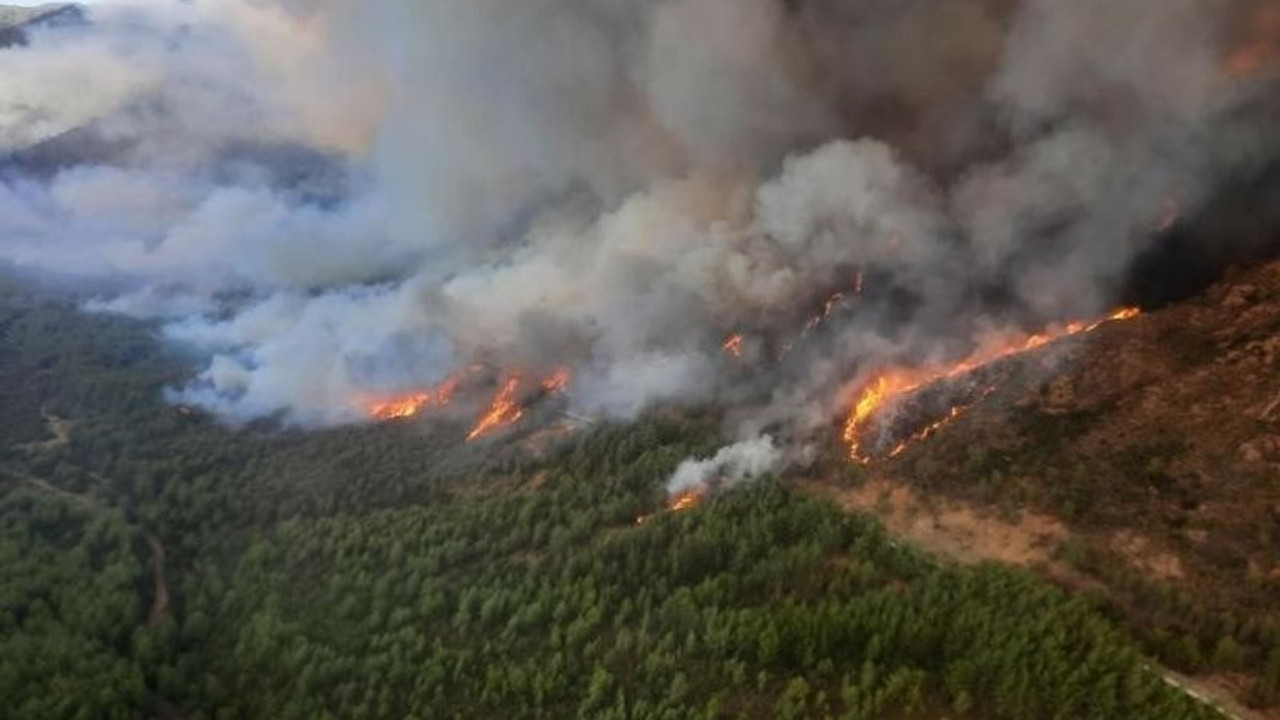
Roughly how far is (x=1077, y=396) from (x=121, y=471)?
104083mm

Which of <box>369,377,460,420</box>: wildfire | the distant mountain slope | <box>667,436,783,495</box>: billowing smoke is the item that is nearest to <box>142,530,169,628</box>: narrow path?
<box>369,377,460,420</box>: wildfire

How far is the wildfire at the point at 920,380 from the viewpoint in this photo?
99812 millimetres

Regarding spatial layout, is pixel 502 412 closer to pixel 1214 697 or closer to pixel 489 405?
pixel 489 405

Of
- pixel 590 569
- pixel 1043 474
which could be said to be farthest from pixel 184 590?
pixel 1043 474

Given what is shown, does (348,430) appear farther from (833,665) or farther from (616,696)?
(833,665)

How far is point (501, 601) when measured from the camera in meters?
87.2

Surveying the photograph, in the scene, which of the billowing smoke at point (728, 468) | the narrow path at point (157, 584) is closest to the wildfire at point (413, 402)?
the narrow path at point (157, 584)

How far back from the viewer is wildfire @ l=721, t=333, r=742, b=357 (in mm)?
123312

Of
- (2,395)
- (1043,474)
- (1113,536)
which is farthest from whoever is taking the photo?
(2,395)

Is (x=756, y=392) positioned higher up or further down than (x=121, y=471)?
higher up

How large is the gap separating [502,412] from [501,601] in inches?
1753

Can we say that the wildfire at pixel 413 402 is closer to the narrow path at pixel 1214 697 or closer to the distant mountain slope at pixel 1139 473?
the distant mountain slope at pixel 1139 473

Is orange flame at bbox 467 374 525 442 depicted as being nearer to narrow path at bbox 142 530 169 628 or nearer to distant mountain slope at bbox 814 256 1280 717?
narrow path at bbox 142 530 169 628

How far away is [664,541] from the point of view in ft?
300
